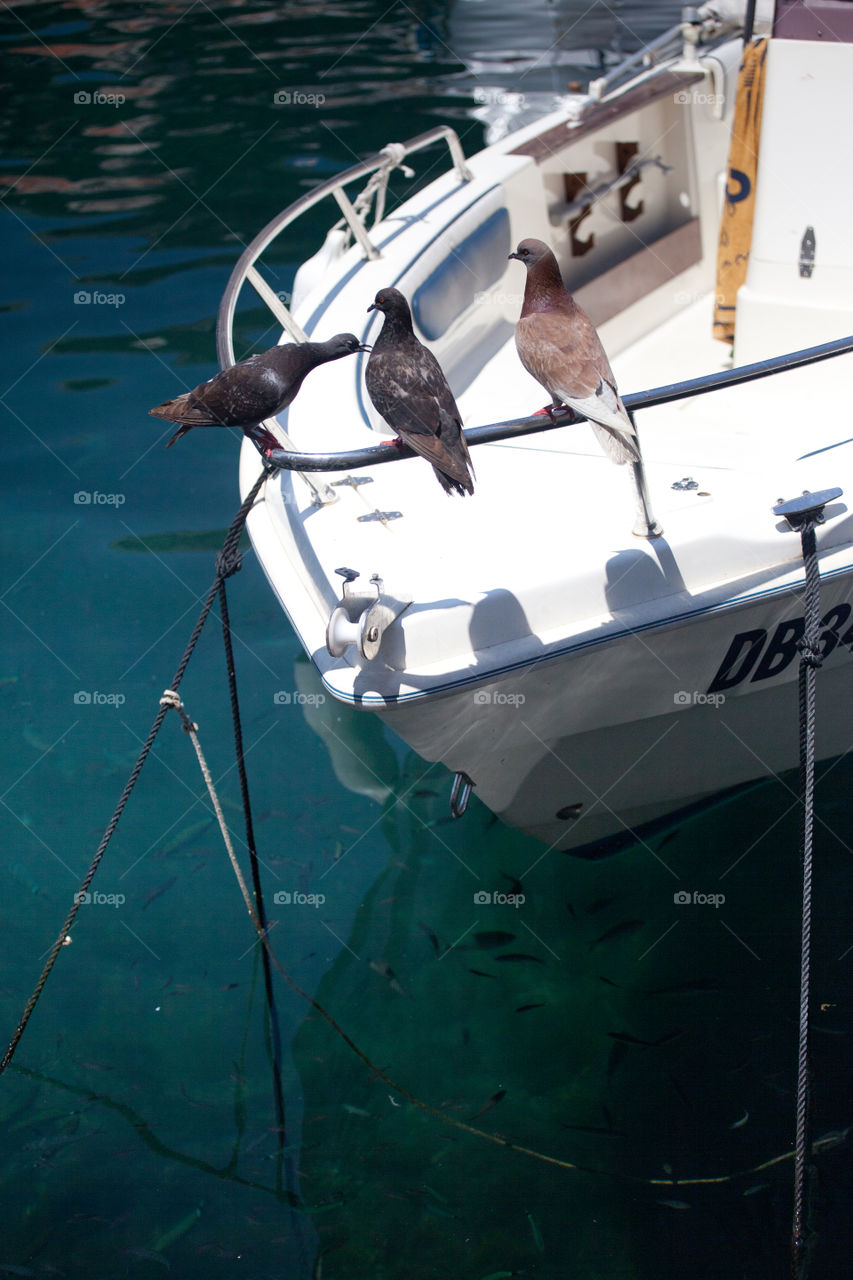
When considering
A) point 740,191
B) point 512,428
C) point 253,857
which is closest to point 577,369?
point 512,428

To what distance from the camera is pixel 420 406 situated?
2576 mm

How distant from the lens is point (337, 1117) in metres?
3.51

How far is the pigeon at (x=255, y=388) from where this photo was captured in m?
2.62

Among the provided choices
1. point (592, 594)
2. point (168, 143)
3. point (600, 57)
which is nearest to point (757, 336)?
point (592, 594)

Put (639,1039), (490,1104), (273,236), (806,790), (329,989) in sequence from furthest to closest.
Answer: (273,236) < (329,989) < (639,1039) < (490,1104) < (806,790)

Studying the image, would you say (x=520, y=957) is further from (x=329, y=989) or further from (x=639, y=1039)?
(x=329, y=989)

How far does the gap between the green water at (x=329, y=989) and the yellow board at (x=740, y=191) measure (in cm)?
212

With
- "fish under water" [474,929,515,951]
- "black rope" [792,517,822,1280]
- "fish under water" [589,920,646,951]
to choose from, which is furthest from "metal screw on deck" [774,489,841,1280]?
"fish under water" [474,929,515,951]

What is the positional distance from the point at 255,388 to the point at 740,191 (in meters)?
3.12

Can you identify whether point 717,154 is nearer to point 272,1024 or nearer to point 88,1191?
point 272,1024

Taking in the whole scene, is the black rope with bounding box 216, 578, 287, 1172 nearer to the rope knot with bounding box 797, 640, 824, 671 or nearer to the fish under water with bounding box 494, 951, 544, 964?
the fish under water with bounding box 494, 951, 544, 964

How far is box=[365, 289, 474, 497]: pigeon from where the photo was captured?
2.56 metres

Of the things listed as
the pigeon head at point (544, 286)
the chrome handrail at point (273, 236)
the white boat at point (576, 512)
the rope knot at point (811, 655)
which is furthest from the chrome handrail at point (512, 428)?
the chrome handrail at point (273, 236)

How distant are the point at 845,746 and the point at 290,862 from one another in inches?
79.3
